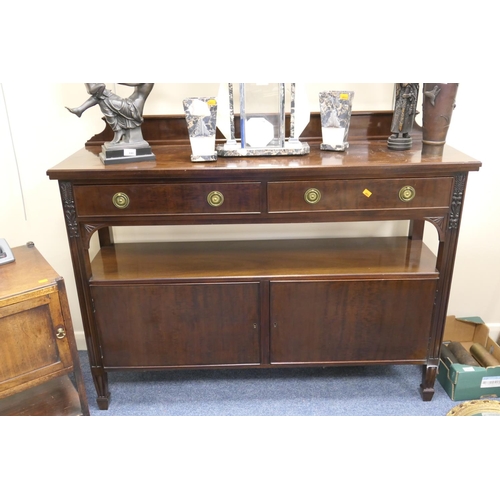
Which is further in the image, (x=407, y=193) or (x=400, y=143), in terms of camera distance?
(x=400, y=143)

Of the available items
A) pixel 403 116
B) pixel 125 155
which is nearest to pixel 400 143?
pixel 403 116

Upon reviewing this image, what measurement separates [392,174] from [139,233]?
3.60 feet

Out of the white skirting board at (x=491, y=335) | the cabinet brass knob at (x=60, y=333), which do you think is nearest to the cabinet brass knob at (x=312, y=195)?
the cabinet brass knob at (x=60, y=333)

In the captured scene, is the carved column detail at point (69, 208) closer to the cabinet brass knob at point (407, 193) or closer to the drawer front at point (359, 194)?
the drawer front at point (359, 194)

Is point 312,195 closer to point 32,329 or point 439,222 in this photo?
point 439,222

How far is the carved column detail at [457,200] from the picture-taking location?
4.77 feet

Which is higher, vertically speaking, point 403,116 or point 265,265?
point 403,116

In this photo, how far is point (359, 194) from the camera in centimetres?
146

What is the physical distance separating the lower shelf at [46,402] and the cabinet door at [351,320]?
778 mm

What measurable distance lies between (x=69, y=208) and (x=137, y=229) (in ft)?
1.59

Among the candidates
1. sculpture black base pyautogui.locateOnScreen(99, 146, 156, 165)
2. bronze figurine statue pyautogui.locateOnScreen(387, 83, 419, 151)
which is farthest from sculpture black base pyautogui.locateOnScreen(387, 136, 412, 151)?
sculpture black base pyautogui.locateOnScreen(99, 146, 156, 165)
